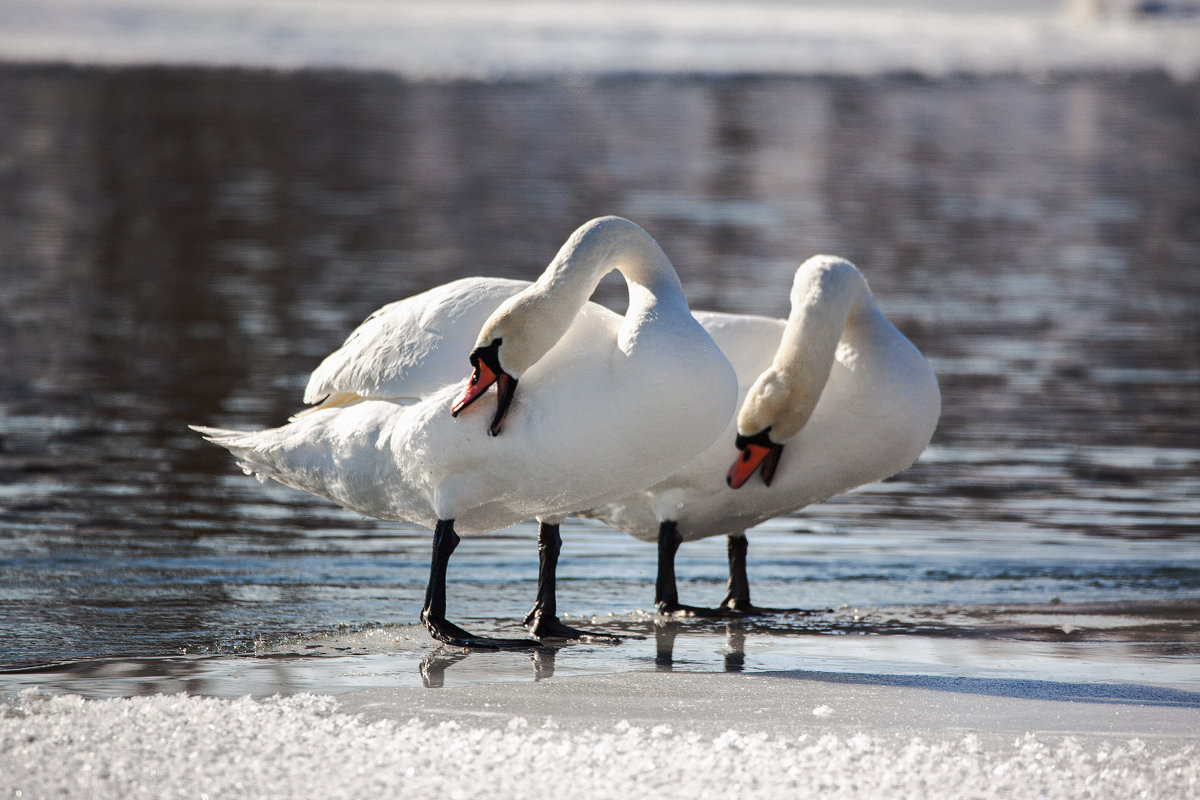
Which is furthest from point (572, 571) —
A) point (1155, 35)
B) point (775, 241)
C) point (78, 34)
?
point (1155, 35)

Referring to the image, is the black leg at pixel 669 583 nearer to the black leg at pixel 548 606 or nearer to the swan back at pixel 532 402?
the black leg at pixel 548 606

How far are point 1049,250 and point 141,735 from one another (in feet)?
55.9

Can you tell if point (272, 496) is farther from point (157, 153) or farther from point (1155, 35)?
point (1155, 35)

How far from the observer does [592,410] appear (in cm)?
546

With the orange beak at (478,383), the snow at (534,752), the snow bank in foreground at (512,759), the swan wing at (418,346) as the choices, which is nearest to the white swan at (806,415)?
the swan wing at (418,346)

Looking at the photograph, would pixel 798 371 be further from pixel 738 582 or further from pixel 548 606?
pixel 548 606

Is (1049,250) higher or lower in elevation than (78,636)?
higher

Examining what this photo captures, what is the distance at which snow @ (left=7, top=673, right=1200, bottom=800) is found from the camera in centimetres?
414

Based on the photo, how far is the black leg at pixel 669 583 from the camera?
6.41m

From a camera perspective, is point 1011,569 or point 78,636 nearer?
point 78,636

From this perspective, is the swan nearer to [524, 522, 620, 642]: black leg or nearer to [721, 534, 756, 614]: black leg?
[524, 522, 620, 642]: black leg

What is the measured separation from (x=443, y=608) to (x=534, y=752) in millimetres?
1512

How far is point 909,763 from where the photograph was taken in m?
4.34

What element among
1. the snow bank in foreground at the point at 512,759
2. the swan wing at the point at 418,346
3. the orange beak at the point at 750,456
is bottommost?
the snow bank in foreground at the point at 512,759
